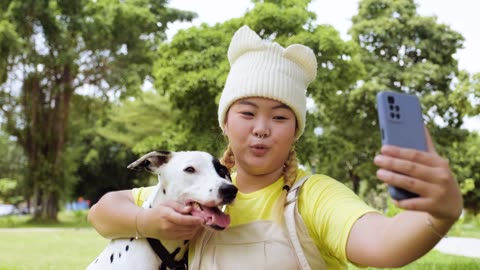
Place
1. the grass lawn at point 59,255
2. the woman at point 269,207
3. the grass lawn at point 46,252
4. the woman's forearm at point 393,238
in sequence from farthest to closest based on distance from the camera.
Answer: the grass lawn at point 46,252
the grass lawn at point 59,255
the woman at point 269,207
the woman's forearm at point 393,238

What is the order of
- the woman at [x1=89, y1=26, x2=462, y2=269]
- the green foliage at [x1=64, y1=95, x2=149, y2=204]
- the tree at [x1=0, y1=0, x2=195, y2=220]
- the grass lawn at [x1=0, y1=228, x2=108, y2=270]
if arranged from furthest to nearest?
the green foliage at [x1=64, y1=95, x2=149, y2=204]
the tree at [x1=0, y1=0, x2=195, y2=220]
the grass lawn at [x1=0, y1=228, x2=108, y2=270]
the woman at [x1=89, y1=26, x2=462, y2=269]

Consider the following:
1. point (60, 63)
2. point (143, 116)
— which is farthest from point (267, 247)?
point (143, 116)

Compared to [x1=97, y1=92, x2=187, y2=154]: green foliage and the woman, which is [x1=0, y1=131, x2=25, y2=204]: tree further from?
the woman

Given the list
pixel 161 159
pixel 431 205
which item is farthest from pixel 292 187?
pixel 431 205

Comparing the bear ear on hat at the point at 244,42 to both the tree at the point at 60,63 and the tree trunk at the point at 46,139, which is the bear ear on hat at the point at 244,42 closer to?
the tree at the point at 60,63

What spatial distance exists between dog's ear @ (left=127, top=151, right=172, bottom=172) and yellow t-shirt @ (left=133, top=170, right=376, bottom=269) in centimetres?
48

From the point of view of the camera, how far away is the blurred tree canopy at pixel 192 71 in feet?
65.4

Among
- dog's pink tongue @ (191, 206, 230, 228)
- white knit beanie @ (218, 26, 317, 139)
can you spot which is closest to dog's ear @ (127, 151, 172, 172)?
white knit beanie @ (218, 26, 317, 139)

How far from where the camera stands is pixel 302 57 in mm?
2297

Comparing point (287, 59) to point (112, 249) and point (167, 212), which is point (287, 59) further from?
point (112, 249)

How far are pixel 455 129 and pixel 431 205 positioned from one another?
2523 cm

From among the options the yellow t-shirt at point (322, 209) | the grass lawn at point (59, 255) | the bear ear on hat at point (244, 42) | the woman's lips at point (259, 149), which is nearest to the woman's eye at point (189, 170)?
the yellow t-shirt at point (322, 209)

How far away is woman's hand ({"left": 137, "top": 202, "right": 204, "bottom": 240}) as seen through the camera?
1.98 meters

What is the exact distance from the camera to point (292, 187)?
2.12 m
